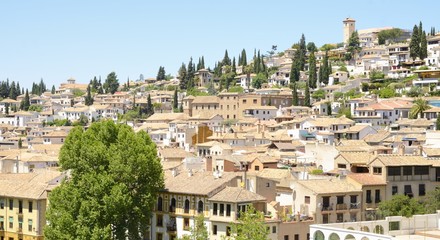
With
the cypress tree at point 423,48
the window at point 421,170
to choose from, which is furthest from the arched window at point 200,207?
the cypress tree at point 423,48

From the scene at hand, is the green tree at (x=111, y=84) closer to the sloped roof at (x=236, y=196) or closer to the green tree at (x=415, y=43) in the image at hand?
the green tree at (x=415, y=43)

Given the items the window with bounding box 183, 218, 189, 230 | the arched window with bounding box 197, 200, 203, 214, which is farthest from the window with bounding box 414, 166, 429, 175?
the window with bounding box 183, 218, 189, 230

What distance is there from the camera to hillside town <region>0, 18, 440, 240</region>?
49531 millimetres

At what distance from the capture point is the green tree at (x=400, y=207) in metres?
49.1

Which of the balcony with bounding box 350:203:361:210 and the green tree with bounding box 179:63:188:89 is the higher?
the green tree with bounding box 179:63:188:89

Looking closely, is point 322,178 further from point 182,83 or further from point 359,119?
point 182,83

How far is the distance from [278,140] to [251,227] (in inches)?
1921

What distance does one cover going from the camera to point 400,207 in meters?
49.8

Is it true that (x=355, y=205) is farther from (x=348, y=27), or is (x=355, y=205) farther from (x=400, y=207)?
(x=348, y=27)

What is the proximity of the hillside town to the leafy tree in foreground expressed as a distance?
1.68 m

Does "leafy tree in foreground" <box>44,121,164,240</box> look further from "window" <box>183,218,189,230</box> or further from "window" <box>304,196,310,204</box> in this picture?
"window" <box>304,196,310,204</box>

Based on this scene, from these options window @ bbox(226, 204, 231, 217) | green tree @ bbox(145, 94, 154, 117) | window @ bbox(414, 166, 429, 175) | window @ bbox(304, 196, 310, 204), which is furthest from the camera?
green tree @ bbox(145, 94, 154, 117)

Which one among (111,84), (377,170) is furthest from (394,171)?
(111,84)

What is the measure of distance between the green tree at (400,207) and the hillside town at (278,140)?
57cm
